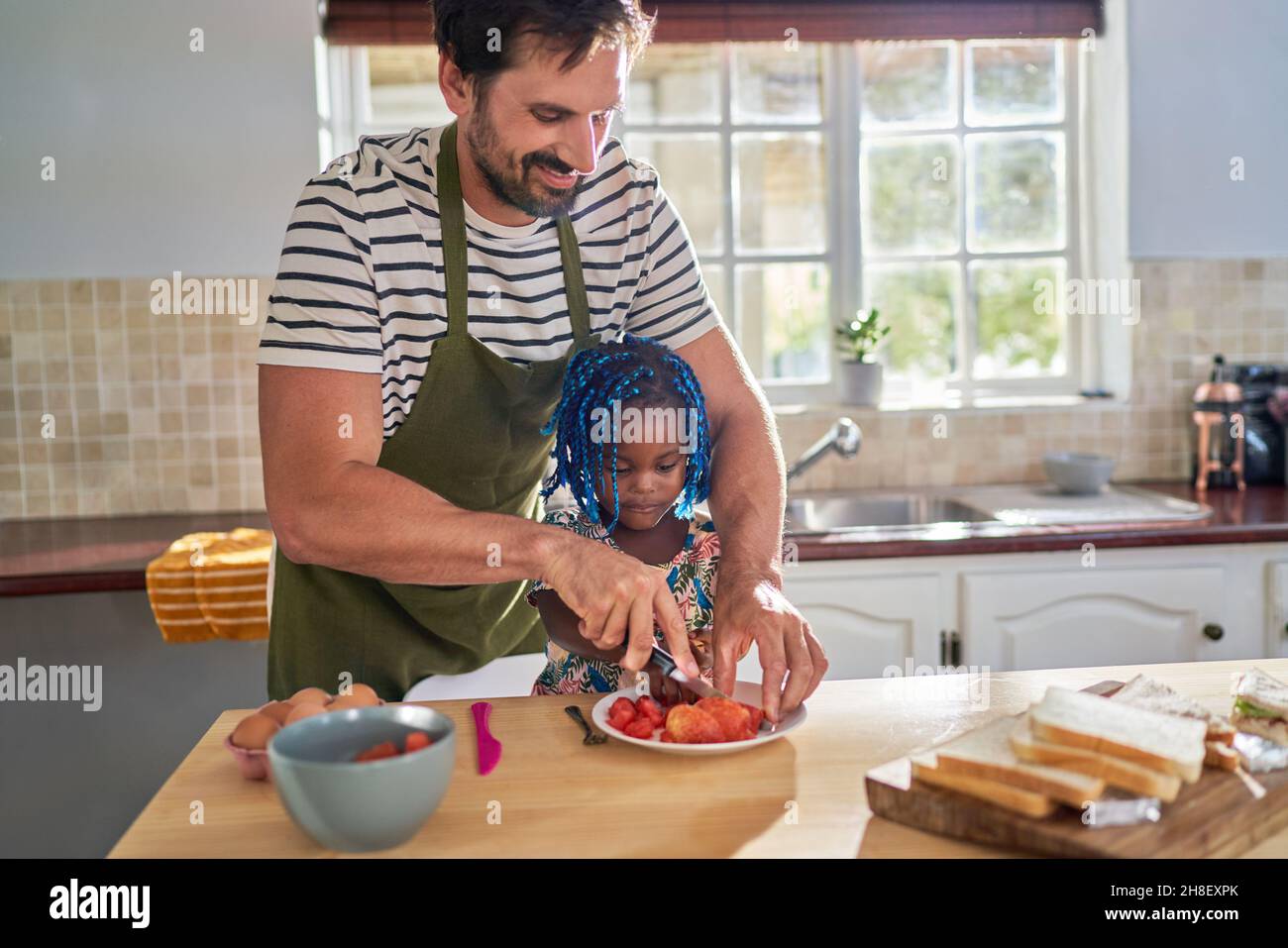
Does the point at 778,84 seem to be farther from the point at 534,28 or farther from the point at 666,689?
the point at 666,689

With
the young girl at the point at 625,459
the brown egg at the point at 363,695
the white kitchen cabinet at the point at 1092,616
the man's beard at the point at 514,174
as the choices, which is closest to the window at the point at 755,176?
the white kitchen cabinet at the point at 1092,616

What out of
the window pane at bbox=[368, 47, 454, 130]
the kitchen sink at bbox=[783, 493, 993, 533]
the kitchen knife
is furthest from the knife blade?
the window pane at bbox=[368, 47, 454, 130]

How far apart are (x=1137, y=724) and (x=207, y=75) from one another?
2487 millimetres

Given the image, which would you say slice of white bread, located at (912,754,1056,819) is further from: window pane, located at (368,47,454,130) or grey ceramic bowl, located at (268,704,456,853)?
window pane, located at (368,47,454,130)

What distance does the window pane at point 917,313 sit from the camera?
3129 mm

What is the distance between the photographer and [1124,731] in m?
0.93

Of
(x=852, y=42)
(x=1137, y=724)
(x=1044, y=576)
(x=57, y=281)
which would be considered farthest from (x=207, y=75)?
(x=1137, y=724)

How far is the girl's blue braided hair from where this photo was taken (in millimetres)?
1539

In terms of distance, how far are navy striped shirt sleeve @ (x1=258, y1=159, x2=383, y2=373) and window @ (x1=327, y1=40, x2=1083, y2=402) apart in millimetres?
1633

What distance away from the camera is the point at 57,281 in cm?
275

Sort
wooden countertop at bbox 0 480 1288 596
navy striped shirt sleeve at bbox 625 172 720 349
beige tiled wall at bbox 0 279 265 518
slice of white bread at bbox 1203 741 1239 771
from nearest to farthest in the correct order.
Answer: slice of white bread at bbox 1203 741 1239 771 < navy striped shirt sleeve at bbox 625 172 720 349 < wooden countertop at bbox 0 480 1288 596 < beige tiled wall at bbox 0 279 265 518

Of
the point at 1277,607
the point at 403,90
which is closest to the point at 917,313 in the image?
the point at 1277,607

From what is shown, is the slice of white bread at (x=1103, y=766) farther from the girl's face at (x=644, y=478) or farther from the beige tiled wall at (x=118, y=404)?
the beige tiled wall at (x=118, y=404)
